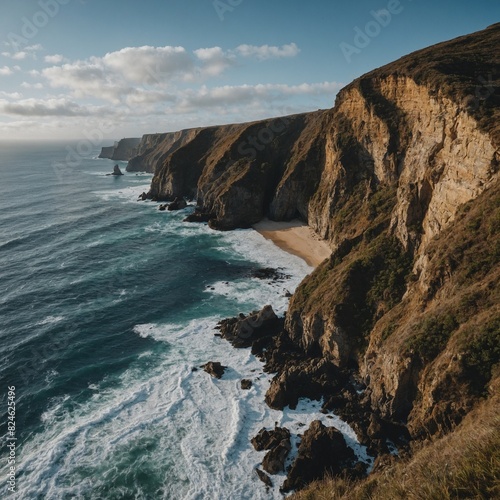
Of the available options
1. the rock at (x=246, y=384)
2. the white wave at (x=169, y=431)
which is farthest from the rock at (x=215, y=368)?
the rock at (x=246, y=384)

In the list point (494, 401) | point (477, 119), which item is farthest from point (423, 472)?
point (477, 119)

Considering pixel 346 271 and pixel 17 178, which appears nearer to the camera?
pixel 346 271

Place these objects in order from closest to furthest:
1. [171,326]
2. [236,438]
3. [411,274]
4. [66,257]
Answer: [236,438], [411,274], [171,326], [66,257]

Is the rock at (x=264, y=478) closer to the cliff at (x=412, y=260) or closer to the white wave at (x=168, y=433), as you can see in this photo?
the white wave at (x=168, y=433)

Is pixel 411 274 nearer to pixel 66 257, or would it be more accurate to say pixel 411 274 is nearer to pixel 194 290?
pixel 194 290

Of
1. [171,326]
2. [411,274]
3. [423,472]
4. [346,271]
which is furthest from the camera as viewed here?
[171,326]
